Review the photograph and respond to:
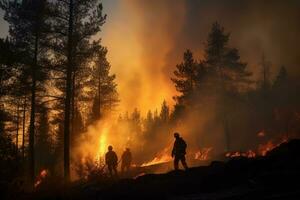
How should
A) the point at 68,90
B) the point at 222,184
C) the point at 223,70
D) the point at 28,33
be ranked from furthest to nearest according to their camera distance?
the point at 223,70 < the point at 28,33 < the point at 68,90 < the point at 222,184

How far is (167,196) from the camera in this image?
13867 mm

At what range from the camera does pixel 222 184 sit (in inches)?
548

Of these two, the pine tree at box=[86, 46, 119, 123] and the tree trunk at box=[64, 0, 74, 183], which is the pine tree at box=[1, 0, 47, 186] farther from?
the pine tree at box=[86, 46, 119, 123]

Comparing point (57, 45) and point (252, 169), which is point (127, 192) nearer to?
point (252, 169)

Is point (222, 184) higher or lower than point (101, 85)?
lower

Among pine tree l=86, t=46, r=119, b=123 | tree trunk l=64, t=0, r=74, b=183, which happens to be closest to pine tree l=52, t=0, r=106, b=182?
tree trunk l=64, t=0, r=74, b=183

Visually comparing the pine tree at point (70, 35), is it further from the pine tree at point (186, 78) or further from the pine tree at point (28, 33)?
the pine tree at point (186, 78)

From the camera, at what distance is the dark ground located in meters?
12.1

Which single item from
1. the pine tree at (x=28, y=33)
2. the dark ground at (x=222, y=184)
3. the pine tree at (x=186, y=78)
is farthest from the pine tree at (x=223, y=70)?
the dark ground at (x=222, y=184)

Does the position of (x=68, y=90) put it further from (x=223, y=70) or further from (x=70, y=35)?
(x=223, y=70)

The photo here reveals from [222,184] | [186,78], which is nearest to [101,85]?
[186,78]

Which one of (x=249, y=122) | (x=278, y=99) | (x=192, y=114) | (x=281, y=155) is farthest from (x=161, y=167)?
(x=278, y=99)

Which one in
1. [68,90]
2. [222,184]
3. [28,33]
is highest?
[28,33]

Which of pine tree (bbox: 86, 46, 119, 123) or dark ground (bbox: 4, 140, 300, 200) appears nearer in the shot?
dark ground (bbox: 4, 140, 300, 200)
